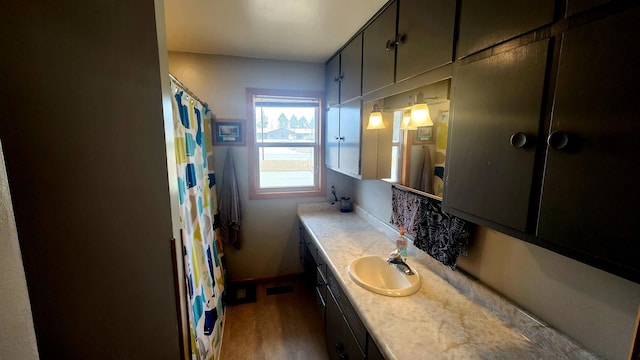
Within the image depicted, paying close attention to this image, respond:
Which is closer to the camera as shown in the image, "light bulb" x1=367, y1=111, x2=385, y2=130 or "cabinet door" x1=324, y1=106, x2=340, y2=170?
"light bulb" x1=367, y1=111, x2=385, y2=130

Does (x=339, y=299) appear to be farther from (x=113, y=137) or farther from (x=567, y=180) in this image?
(x=113, y=137)

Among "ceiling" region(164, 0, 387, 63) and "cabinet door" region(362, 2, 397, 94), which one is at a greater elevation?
"ceiling" region(164, 0, 387, 63)

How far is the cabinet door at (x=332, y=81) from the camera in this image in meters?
2.43

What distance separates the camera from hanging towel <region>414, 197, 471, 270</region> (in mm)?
1368

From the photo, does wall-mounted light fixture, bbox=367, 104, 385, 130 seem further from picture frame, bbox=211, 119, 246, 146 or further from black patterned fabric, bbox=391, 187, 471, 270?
picture frame, bbox=211, 119, 246, 146

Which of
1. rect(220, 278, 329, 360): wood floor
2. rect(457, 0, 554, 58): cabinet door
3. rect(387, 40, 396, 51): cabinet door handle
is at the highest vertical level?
rect(387, 40, 396, 51): cabinet door handle

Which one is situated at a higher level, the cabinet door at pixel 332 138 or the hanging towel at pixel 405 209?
the cabinet door at pixel 332 138

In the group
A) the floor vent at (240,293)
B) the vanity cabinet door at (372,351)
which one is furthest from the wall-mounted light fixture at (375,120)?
the floor vent at (240,293)

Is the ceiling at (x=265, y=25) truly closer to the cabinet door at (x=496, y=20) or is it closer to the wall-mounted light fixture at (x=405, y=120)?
the wall-mounted light fixture at (x=405, y=120)

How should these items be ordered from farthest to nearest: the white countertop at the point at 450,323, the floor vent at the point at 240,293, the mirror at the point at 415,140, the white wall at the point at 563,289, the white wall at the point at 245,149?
Answer: the floor vent at the point at 240,293 → the white wall at the point at 245,149 → the mirror at the point at 415,140 → the white countertop at the point at 450,323 → the white wall at the point at 563,289

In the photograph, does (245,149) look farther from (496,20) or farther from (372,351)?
(496,20)

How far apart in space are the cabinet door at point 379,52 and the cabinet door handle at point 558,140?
942 mm

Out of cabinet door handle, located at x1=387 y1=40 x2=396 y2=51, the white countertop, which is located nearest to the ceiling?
cabinet door handle, located at x1=387 y1=40 x2=396 y2=51

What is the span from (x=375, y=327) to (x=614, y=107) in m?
1.03
